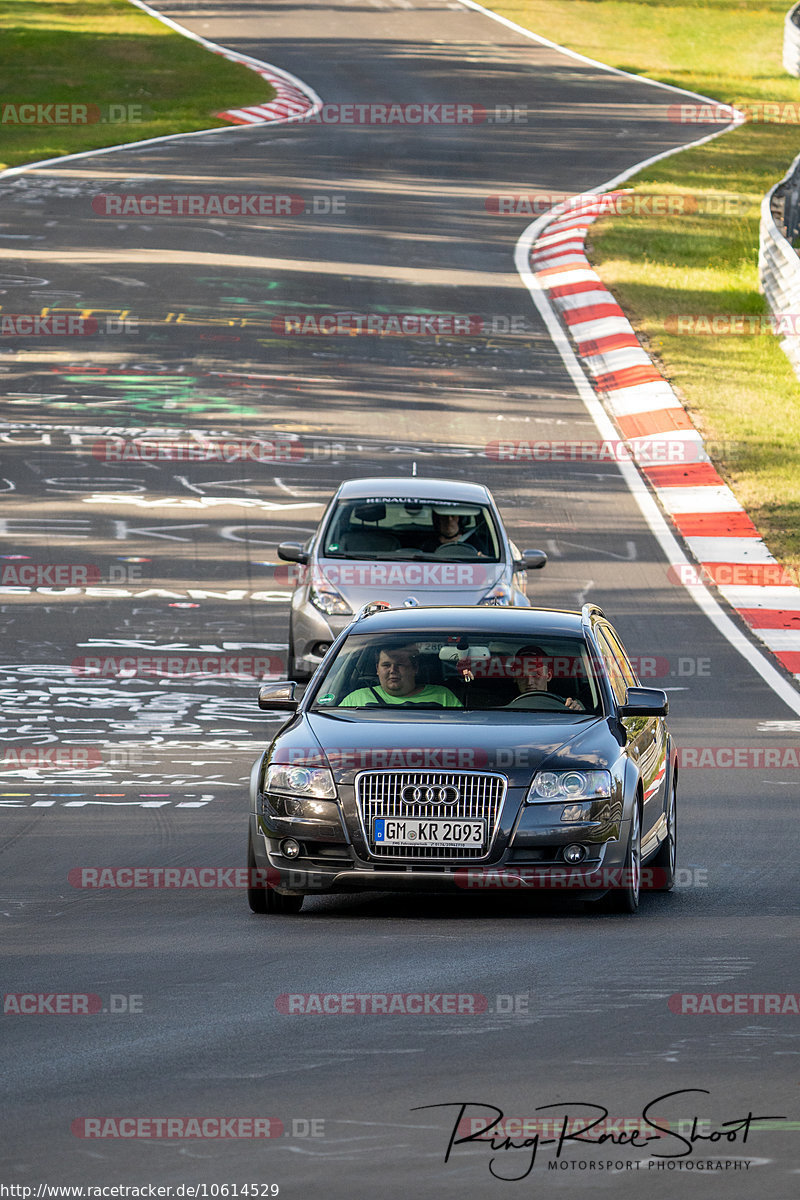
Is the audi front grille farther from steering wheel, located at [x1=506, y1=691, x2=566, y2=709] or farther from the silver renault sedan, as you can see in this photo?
the silver renault sedan

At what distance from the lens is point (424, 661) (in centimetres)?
1054

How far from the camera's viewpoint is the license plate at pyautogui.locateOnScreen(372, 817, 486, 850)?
9.37 metres

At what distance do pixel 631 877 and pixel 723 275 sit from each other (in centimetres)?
2486

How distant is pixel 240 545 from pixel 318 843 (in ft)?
39.4

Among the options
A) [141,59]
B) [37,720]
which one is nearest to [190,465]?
[37,720]

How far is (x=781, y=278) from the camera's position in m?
30.1

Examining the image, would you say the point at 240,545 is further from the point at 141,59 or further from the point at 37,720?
the point at 141,59

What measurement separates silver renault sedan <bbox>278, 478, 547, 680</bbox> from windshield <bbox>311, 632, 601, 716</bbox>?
5.35 m

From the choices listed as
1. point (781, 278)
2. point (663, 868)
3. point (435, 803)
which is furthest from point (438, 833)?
point (781, 278)

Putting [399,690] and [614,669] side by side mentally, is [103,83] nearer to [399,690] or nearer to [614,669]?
[614,669]

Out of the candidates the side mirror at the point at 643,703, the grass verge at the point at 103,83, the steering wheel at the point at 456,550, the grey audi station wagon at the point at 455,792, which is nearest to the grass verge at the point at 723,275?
the steering wheel at the point at 456,550

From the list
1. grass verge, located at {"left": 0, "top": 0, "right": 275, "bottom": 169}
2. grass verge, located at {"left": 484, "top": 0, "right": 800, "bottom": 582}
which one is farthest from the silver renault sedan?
grass verge, located at {"left": 0, "top": 0, "right": 275, "bottom": 169}

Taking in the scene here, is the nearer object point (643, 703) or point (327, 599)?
point (643, 703)

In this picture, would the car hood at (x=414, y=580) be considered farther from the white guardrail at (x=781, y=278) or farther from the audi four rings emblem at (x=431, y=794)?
the white guardrail at (x=781, y=278)
